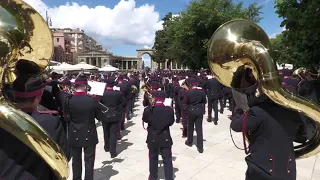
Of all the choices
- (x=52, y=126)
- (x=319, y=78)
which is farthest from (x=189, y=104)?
(x=52, y=126)

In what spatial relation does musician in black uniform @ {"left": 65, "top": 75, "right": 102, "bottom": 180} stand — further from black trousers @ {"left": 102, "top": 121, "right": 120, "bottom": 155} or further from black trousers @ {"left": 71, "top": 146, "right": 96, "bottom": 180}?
black trousers @ {"left": 102, "top": 121, "right": 120, "bottom": 155}

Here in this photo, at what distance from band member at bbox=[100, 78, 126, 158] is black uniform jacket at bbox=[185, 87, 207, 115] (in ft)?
6.16

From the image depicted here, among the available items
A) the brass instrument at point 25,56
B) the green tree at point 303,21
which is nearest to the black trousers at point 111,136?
Result: the brass instrument at point 25,56

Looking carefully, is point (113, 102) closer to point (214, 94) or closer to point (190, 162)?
point (190, 162)

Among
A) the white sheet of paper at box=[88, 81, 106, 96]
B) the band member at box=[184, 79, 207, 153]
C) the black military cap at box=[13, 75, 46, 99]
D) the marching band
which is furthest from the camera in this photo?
the band member at box=[184, 79, 207, 153]

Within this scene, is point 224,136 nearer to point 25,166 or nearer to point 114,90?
point 114,90

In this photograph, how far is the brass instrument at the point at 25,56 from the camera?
1540 millimetres

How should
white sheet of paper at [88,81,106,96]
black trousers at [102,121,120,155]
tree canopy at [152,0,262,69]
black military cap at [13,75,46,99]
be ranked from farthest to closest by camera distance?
1. tree canopy at [152,0,262,69]
2. black trousers at [102,121,120,155]
3. white sheet of paper at [88,81,106,96]
4. black military cap at [13,75,46,99]

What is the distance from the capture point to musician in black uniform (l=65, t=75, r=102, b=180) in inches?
187

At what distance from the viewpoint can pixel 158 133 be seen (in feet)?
15.9

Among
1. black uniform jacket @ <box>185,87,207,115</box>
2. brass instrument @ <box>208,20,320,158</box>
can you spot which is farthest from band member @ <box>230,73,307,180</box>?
black uniform jacket @ <box>185,87,207,115</box>

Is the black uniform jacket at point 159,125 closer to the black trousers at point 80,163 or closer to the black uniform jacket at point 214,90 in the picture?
the black trousers at point 80,163

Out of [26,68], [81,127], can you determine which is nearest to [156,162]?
[81,127]

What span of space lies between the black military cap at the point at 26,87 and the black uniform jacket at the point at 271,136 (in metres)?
1.97
